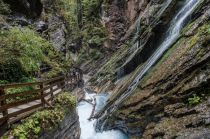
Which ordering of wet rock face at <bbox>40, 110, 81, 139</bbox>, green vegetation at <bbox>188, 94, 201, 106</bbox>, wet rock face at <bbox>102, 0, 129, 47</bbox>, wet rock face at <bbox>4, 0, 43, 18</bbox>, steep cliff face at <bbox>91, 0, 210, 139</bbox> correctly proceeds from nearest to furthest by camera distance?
wet rock face at <bbox>40, 110, 81, 139</bbox>
steep cliff face at <bbox>91, 0, 210, 139</bbox>
green vegetation at <bbox>188, 94, 201, 106</bbox>
wet rock face at <bbox>4, 0, 43, 18</bbox>
wet rock face at <bbox>102, 0, 129, 47</bbox>

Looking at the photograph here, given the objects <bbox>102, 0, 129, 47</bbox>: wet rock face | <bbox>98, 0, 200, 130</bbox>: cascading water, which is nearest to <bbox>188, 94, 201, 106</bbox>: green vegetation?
<bbox>98, 0, 200, 130</bbox>: cascading water

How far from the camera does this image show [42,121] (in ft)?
33.3

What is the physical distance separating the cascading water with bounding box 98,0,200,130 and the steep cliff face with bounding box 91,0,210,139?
72cm

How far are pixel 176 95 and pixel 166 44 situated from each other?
7.31 meters

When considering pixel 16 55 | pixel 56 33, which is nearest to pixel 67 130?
pixel 16 55

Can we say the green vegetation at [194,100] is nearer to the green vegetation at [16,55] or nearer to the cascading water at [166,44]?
the cascading water at [166,44]

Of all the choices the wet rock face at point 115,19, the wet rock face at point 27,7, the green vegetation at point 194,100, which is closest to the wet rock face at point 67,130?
the green vegetation at point 194,100

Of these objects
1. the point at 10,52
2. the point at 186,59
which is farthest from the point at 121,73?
the point at 10,52

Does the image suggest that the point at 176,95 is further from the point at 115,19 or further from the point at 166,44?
the point at 115,19

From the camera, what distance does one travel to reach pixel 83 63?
4281cm

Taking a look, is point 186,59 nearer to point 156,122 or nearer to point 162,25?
point 156,122

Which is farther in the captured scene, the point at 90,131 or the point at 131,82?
the point at 131,82

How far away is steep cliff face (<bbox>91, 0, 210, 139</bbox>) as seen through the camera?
11.3 m

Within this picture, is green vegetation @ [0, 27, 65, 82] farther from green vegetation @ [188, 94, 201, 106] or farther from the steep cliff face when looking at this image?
green vegetation @ [188, 94, 201, 106]
